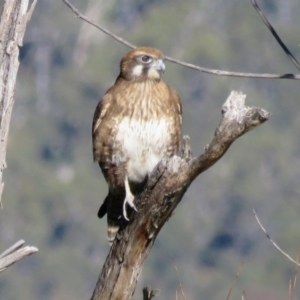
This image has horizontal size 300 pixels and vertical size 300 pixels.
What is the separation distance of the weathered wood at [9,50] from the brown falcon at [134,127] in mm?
1263

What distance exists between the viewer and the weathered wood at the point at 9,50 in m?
5.19

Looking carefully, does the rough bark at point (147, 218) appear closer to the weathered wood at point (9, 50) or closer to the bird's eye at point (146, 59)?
the weathered wood at point (9, 50)

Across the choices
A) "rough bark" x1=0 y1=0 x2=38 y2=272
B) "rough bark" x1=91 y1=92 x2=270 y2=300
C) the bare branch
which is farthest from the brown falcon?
"rough bark" x1=0 y1=0 x2=38 y2=272

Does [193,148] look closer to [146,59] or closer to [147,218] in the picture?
[146,59]

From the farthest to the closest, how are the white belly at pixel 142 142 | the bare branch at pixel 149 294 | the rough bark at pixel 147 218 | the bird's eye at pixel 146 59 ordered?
the bird's eye at pixel 146 59
the white belly at pixel 142 142
the bare branch at pixel 149 294
the rough bark at pixel 147 218

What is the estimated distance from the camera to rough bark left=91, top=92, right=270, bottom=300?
5031mm

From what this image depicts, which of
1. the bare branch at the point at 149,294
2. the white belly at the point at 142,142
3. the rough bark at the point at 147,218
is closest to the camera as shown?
the rough bark at the point at 147,218

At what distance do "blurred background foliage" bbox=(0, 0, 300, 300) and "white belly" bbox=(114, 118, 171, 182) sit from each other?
180 ft

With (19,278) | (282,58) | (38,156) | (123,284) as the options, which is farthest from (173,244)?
(123,284)

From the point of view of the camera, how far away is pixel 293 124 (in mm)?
85938

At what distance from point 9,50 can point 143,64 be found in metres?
1.44

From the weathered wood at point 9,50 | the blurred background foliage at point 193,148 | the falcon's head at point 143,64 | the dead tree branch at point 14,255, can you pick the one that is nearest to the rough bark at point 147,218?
the dead tree branch at point 14,255

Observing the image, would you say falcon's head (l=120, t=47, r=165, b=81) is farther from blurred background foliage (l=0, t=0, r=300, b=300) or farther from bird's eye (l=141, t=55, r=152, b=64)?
blurred background foliage (l=0, t=0, r=300, b=300)

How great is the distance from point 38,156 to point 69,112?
4.62 metres
